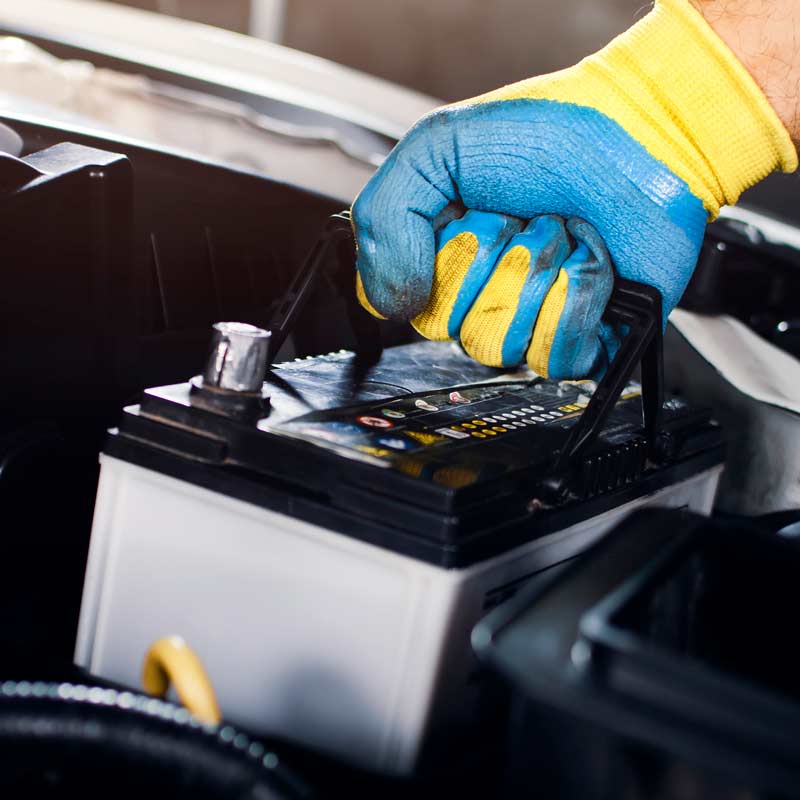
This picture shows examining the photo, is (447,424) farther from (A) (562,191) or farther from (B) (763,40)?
(B) (763,40)

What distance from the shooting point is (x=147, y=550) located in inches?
25.1

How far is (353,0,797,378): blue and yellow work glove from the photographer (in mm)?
729

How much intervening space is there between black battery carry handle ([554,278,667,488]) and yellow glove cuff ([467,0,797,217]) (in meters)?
0.13

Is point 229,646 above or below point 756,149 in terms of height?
below

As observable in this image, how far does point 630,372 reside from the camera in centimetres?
69

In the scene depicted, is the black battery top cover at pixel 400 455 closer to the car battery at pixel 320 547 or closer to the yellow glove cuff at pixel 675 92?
the car battery at pixel 320 547

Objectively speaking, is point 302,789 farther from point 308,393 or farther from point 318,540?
point 308,393

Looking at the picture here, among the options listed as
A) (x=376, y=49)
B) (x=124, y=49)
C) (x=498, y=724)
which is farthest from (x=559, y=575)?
(x=376, y=49)

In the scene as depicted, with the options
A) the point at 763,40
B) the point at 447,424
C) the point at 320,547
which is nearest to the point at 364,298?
the point at 447,424

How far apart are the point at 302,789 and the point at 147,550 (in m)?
0.27

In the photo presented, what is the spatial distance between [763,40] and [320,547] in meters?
0.53

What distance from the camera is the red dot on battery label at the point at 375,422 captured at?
67 cm

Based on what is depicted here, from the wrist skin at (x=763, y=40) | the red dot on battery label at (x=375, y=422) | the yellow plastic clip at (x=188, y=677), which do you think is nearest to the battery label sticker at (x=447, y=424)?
the red dot on battery label at (x=375, y=422)

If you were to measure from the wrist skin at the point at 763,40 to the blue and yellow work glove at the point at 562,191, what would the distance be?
1.3 inches
